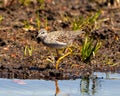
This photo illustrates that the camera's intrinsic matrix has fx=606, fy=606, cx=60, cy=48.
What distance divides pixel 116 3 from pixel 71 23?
2.58m

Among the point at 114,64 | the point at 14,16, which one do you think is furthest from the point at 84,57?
the point at 14,16

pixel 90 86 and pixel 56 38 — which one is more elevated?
pixel 56 38

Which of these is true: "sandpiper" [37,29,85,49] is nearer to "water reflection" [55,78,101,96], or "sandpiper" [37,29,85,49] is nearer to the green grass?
the green grass

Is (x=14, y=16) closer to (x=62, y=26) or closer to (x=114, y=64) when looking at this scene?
(x=62, y=26)

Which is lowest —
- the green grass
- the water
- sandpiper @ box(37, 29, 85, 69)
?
the water

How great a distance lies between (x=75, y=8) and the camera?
1569 cm

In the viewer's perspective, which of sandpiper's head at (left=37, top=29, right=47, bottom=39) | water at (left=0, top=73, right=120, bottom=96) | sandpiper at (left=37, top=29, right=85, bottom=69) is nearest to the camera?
water at (left=0, top=73, right=120, bottom=96)

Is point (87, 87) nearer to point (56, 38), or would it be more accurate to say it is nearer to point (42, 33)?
point (56, 38)

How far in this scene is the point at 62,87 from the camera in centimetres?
1008

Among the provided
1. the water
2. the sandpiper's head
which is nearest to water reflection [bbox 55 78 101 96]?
the water

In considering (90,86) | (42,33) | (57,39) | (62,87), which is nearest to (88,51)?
(57,39)

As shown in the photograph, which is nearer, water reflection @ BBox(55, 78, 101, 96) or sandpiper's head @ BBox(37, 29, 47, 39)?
water reflection @ BBox(55, 78, 101, 96)

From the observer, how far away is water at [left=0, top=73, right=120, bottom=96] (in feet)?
31.6

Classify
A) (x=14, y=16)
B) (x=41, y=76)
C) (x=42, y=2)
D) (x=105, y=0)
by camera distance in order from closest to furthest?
(x=41, y=76)
(x=14, y=16)
(x=42, y=2)
(x=105, y=0)
